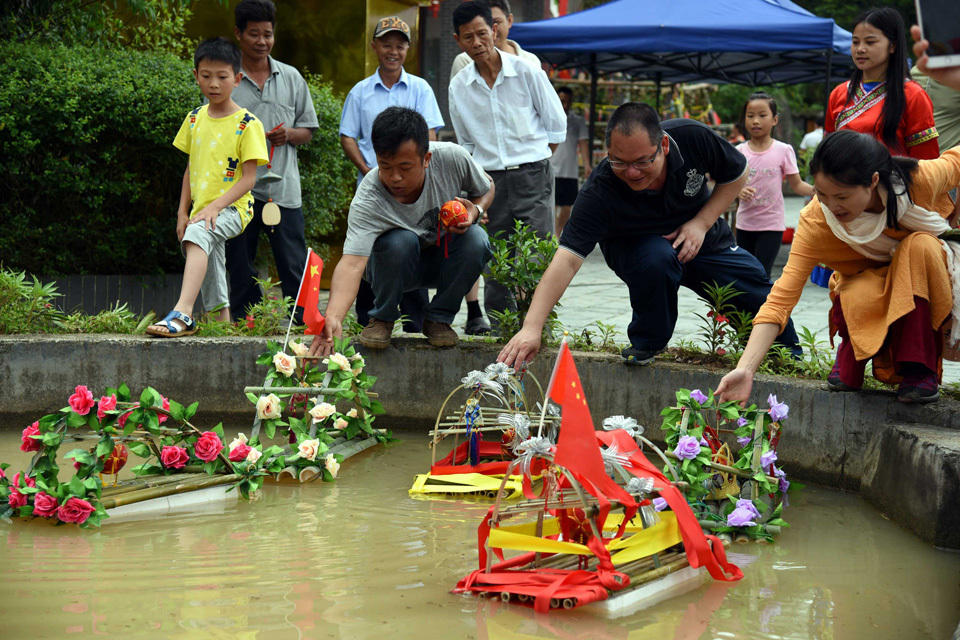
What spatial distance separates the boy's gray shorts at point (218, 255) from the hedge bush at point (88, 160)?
1.26 m

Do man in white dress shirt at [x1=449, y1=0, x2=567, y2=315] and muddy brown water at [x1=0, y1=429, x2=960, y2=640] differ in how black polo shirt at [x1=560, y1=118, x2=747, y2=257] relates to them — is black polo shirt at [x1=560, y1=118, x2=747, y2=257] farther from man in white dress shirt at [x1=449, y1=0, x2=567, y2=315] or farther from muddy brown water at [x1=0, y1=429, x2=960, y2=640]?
man in white dress shirt at [x1=449, y1=0, x2=567, y2=315]

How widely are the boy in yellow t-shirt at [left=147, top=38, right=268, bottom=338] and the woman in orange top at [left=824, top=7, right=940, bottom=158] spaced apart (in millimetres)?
2778

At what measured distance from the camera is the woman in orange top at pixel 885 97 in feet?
14.7

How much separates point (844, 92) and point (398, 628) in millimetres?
3360

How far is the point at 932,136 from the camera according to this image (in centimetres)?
446

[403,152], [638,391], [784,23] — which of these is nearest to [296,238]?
[403,152]

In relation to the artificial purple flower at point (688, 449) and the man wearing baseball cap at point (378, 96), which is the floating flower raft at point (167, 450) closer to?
the artificial purple flower at point (688, 449)

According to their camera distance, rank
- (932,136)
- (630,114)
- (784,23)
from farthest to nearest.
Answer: (784,23) < (932,136) < (630,114)

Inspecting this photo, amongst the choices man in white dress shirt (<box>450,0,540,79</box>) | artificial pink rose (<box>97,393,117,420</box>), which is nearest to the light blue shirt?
man in white dress shirt (<box>450,0,540,79</box>)

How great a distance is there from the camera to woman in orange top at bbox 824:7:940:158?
4469 mm

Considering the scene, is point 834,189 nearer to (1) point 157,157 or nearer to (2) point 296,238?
(2) point 296,238

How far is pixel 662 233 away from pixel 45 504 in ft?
8.29

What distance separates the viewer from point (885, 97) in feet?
15.0

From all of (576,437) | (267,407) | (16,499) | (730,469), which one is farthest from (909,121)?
(16,499)
